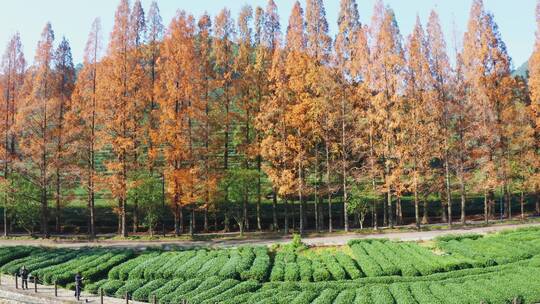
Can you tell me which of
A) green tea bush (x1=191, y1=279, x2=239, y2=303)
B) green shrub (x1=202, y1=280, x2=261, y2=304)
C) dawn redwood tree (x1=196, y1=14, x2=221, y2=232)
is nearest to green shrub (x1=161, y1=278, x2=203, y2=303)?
green tea bush (x1=191, y1=279, x2=239, y2=303)

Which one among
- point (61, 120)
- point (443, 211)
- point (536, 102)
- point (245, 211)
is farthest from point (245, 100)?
point (536, 102)

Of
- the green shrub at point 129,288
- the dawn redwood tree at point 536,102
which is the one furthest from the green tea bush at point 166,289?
the dawn redwood tree at point 536,102

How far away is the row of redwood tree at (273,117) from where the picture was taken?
3569 cm

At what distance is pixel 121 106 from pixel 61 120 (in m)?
7.20

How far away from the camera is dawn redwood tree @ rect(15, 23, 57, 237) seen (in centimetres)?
3722

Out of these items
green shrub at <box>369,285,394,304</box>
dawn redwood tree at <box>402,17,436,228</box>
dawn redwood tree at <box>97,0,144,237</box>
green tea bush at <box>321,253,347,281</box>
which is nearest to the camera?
green shrub at <box>369,285,394,304</box>

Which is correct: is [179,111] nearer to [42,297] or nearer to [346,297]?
[42,297]

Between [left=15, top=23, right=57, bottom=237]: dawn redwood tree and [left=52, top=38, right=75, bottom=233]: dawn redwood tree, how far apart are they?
452 mm

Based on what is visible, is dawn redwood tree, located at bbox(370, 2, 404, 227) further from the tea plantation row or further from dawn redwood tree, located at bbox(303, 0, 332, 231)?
the tea plantation row

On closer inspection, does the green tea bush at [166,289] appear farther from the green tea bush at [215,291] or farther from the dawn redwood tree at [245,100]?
the dawn redwood tree at [245,100]

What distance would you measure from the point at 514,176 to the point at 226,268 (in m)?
31.0

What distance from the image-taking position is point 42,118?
37.7 meters

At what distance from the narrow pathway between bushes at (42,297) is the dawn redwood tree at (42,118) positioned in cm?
1565

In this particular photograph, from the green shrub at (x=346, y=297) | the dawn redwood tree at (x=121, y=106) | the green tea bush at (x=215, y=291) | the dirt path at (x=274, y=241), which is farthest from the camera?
the dawn redwood tree at (x=121, y=106)
